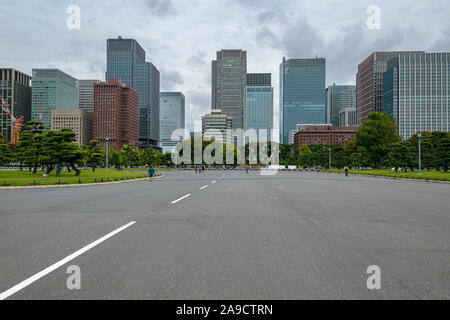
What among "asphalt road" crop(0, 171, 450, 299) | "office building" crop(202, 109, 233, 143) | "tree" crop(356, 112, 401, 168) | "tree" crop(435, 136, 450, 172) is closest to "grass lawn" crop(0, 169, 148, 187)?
"asphalt road" crop(0, 171, 450, 299)

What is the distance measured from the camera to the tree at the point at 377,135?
69938 millimetres

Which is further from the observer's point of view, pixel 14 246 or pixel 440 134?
pixel 440 134

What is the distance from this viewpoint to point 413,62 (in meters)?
168

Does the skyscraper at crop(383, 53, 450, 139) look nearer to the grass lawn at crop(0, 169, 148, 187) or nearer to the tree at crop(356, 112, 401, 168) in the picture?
the tree at crop(356, 112, 401, 168)

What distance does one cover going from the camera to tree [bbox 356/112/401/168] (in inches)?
2753

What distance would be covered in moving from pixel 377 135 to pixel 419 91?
12437 centimetres

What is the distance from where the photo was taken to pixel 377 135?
229 ft

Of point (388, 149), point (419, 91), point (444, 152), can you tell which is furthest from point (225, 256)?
point (419, 91)

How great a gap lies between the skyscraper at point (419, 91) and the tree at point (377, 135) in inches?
4347

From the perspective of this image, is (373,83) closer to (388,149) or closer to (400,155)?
(388,149)

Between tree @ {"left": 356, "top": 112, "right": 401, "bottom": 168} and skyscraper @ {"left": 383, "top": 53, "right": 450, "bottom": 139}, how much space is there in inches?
4347
